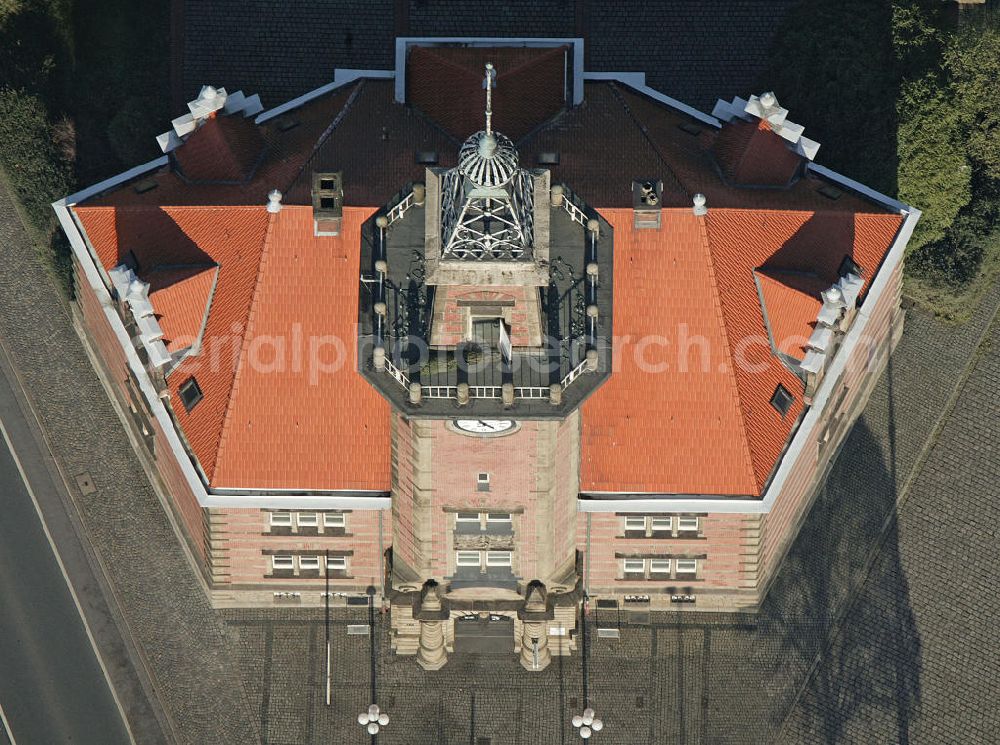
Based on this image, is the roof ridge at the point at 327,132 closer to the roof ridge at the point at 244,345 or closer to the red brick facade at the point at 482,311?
the roof ridge at the point at 244,345

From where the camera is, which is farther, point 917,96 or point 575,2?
point 575,2

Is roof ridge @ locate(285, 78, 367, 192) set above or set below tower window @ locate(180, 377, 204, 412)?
above

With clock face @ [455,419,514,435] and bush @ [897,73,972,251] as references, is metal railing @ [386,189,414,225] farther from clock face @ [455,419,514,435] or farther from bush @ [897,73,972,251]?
bush @ [897,73,972,251]

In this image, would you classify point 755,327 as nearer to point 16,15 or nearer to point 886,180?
point 886,180

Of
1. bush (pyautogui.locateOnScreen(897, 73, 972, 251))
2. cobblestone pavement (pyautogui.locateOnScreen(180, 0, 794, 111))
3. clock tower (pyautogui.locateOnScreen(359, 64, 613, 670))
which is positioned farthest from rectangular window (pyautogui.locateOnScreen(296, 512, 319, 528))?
bush (pyautogui.locateOnScreen(897, 73, 972, 251))

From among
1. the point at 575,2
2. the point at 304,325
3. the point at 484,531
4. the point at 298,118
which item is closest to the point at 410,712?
the point at 484,531

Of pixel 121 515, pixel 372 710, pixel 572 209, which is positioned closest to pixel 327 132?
pixel 572 209
